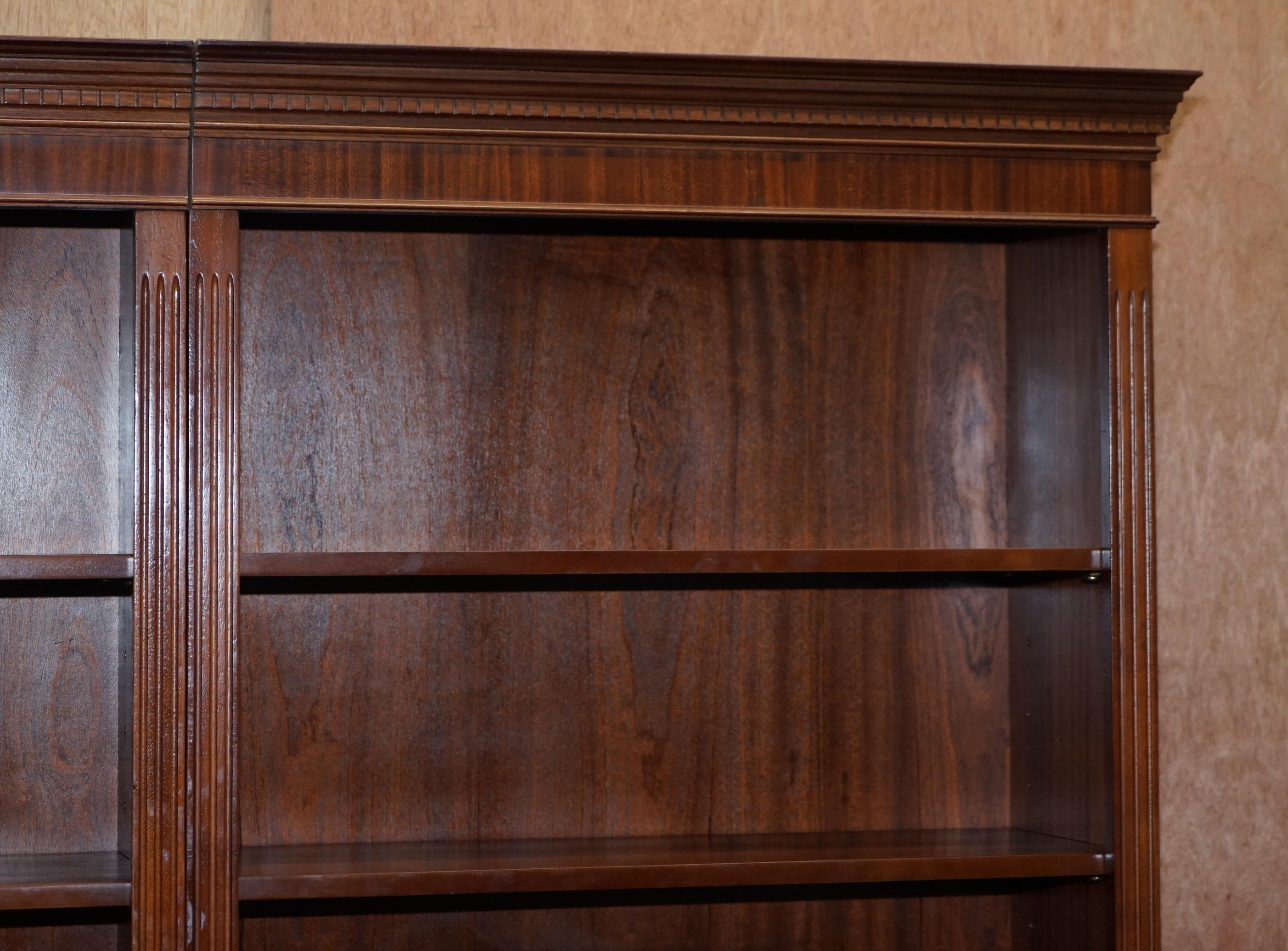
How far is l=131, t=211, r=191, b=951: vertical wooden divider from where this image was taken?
1.51 metres

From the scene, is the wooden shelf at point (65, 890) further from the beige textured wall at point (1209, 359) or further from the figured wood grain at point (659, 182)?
the beige textured wall at point (1209, 359)

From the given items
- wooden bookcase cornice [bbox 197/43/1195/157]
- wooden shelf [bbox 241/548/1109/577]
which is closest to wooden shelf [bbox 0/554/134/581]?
wooden shelf [bbox 241/548/1109/577]

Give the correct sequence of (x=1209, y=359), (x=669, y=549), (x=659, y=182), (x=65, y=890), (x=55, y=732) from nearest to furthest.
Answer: (x=65, y=890)
(x=659, y=182)
(x=55, y=732)
(x=669, y=549)
(x=1209, y=359)

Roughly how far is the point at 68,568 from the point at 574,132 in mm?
767

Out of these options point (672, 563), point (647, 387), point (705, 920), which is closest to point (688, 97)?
point (647, 387)

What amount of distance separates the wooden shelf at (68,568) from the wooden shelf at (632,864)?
379 millimetres

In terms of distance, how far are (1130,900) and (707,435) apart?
0.80 meters

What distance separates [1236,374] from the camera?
6.82 feet

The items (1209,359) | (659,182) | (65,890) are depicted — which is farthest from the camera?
(1209,359)

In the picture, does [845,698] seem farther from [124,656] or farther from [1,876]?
[1,876]

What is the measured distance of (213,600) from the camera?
5.01 feet

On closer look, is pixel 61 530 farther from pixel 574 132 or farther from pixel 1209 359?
pixel 1209 359

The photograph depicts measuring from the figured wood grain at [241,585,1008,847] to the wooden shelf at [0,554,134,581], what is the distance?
303mm

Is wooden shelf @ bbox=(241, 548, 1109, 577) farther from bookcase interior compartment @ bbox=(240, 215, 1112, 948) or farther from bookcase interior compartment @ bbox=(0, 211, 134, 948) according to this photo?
bookcase interior compartment @ bbox=(0, 211, 134, 948)
